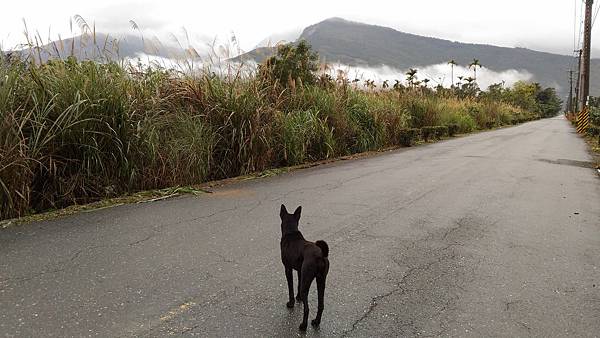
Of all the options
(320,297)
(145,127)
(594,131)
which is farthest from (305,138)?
(594,131)

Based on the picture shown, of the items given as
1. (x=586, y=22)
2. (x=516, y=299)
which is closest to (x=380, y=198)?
(x=516, y=299)

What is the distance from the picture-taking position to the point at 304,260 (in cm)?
244

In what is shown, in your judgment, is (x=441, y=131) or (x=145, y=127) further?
(x=441, y=131)

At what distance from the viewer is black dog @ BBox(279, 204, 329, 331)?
239 cm

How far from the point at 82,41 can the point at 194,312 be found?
17.9 feet

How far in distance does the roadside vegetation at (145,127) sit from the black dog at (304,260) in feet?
11.7

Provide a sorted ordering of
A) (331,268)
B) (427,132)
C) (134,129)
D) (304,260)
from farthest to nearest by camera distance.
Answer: (427,132)
(134,129)
(331,268)
(304,260)

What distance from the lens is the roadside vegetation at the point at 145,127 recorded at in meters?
5.11

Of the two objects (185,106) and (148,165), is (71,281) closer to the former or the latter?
(148,165)

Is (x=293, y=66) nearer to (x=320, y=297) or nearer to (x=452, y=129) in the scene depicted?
(x=320, y=297)

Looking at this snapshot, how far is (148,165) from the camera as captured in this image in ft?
20.8

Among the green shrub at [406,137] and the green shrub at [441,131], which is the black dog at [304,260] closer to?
the green shrub at [406,137]

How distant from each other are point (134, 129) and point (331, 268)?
12.3 ft

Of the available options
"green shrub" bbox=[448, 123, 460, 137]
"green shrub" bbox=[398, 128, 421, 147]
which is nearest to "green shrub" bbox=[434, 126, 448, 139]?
"green shrub" bbox=[448, 123, 460, 137]
